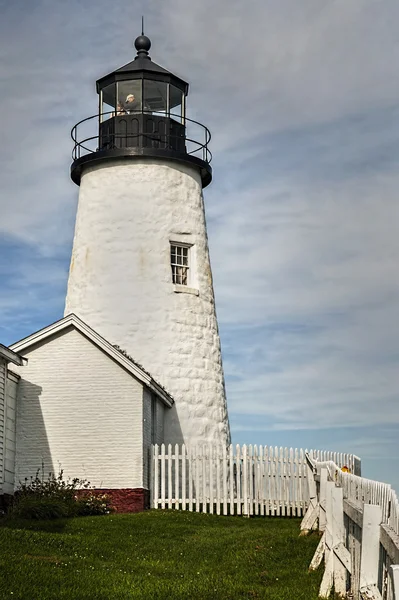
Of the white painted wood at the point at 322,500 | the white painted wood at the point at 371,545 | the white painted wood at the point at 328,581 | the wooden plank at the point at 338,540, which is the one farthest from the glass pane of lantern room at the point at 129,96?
the white painted wood at the point at 371,545

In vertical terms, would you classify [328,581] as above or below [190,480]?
below

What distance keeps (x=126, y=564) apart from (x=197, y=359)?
12.1 m

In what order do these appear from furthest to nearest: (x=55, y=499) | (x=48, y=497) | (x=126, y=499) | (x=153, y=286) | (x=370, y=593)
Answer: (x=153, y=286) < (x=126, y=499) < (x=48, y=497) < (x=55, y=499) < (x=370, y=593)

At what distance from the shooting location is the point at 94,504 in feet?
70.7

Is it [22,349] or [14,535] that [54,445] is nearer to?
[22,349]

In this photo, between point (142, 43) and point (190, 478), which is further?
point (142, 43)

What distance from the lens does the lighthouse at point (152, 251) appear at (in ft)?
83.6

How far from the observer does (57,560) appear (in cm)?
1326

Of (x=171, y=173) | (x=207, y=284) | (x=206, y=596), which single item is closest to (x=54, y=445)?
(x=207, y=284)

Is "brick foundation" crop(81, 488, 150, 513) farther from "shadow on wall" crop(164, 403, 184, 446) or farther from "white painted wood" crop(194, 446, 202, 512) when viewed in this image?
"shadow on wall" crop(164, 403, 184, 446)

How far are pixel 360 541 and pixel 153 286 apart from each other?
16737 millimetres

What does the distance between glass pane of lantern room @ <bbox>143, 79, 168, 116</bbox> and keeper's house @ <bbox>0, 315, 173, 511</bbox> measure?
7.57m

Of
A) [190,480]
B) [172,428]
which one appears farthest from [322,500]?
[172,428]

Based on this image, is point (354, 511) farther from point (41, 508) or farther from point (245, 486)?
point (245, 486)
